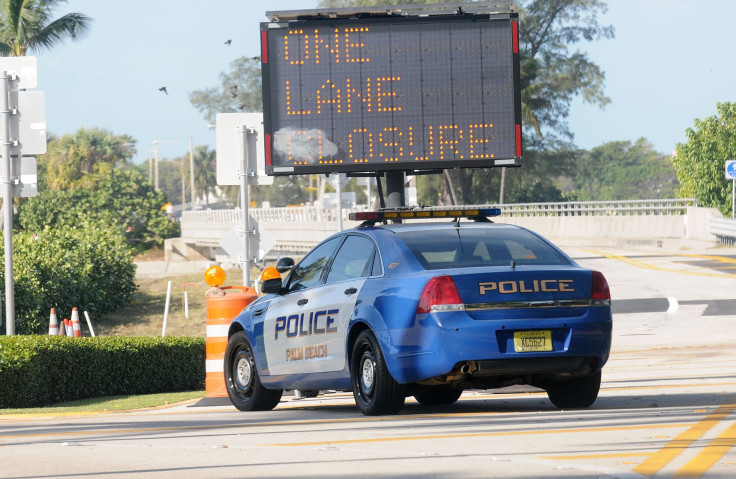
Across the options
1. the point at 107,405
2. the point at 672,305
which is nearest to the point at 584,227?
the point at 672,305

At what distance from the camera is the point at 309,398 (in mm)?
14109

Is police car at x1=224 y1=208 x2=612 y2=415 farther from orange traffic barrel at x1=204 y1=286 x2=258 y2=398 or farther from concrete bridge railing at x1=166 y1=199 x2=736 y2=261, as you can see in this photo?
concrete bridge railing at x1=166 y1=199 x2=736 y2=261

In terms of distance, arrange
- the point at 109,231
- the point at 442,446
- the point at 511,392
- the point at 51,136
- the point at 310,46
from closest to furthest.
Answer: the point at 442,446
the point at 511,392
the point at 310,46
the point at 109,231
the point at 51,136

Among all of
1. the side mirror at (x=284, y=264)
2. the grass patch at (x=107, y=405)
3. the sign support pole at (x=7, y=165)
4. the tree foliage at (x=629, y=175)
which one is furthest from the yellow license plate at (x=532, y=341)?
the tree foliage at (x=629, y=175)

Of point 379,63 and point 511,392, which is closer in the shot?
point 511,392

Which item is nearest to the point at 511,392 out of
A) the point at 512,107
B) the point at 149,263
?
the point at 512,107

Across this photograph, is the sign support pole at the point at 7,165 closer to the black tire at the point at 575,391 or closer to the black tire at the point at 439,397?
the black tire at the point at 439,397

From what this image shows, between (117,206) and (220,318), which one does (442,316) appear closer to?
(220,318)

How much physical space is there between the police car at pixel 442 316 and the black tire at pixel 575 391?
0.01 metres

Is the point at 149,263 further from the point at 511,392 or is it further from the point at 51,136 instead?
the point at 511,392

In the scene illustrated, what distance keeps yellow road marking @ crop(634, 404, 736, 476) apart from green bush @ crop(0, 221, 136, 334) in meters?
25.5

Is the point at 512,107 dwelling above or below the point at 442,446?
above

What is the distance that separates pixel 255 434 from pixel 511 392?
4169 mm

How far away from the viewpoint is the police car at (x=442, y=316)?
948 cm
